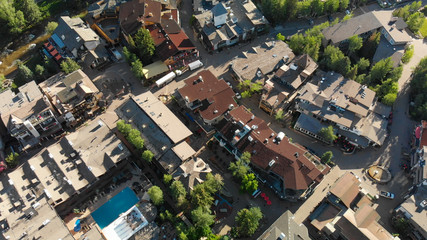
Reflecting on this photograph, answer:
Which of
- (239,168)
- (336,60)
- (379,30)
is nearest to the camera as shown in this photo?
(239,168)

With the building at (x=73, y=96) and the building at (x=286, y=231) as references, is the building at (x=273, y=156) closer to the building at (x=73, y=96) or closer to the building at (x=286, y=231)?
the building at (x=286, y=231)

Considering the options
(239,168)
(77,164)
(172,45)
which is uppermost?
(172,45)

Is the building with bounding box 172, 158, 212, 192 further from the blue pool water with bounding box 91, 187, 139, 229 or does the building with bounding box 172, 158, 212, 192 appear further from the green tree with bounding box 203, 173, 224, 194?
the blue pool water with bounding box 91, 187, 139, 229

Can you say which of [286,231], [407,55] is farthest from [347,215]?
[407,55]

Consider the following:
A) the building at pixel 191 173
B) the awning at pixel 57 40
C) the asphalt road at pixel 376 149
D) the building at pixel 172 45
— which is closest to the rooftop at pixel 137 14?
the building at pixel 172 45

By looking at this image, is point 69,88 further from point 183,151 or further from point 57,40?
point 183,151

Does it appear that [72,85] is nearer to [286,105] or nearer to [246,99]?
[246,99]

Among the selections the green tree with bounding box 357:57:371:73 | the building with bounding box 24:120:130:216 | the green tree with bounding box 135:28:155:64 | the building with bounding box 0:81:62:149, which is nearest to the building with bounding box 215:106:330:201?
the building with bounding box 24:120:130:216

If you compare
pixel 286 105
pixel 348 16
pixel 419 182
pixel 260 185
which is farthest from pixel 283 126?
pixel 348 16

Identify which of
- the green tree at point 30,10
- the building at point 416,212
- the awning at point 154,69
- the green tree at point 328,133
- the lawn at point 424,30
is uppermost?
the green tree at point 30,10
